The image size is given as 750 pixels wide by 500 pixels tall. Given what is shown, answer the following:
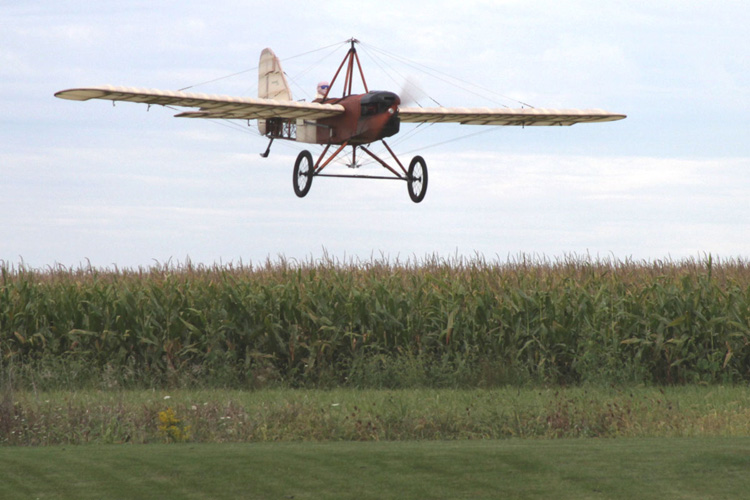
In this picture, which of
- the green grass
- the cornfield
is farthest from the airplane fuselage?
the green grass

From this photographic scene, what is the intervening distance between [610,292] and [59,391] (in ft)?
33.9

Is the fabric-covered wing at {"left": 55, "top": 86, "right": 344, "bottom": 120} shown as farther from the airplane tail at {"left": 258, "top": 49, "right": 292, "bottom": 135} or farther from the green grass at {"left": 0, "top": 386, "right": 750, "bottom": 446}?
the green grass at {"left": 0, "top": 386, "right": 750, "bottom": 446}

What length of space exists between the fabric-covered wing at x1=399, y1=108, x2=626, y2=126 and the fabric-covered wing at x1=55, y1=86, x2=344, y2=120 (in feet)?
13.1

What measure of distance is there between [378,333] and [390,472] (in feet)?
30.8

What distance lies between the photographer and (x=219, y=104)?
2353cm

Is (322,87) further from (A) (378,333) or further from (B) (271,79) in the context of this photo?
(A) (378,333)

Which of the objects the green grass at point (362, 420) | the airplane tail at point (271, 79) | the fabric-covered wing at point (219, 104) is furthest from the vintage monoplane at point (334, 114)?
the green grass at point (362, 420)

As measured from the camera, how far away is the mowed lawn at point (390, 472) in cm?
571

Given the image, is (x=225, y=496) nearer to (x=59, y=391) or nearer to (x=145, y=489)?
(x=145, y=489)

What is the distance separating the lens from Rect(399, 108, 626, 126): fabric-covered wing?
26875mm

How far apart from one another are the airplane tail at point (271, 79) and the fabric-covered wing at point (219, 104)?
8.43 meters

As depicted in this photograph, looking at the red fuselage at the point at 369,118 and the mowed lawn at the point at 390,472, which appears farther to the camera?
the red fuselage at the point at 369,118

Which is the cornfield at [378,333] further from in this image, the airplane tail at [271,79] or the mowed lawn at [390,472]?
the airplane tail at [271,79]

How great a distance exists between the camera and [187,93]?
2267 centimetres
